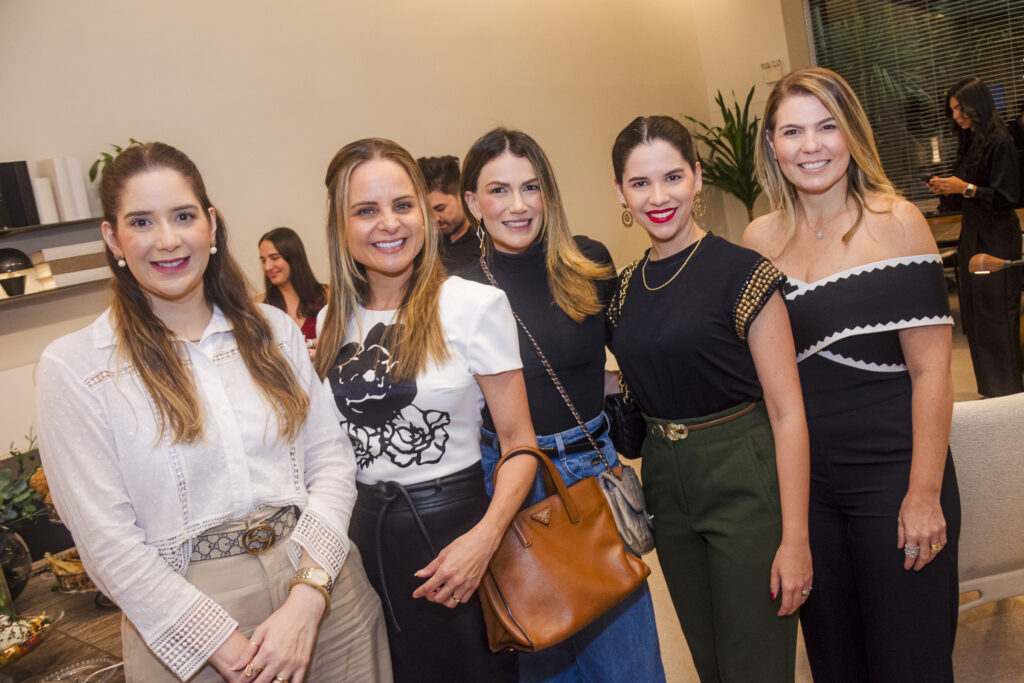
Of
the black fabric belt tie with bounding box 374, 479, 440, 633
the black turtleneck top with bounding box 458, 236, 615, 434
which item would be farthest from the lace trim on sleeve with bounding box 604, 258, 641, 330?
the black fabric belt tie with bounding box 374, 479, 440, 633

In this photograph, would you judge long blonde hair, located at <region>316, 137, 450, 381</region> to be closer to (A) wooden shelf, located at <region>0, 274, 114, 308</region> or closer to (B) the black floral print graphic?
(B) the black floral print graphic

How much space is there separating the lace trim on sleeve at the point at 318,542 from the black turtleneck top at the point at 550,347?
50cm

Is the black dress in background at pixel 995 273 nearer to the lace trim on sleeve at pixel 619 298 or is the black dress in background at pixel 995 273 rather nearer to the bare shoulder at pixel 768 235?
the bare shoulder at pixel 768 235

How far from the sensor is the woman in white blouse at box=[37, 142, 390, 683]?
129cm

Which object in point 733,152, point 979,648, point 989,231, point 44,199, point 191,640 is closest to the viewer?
point 191,640

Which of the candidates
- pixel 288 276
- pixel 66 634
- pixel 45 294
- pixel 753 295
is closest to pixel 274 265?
pixel 288 276

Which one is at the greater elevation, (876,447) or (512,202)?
(512,202)

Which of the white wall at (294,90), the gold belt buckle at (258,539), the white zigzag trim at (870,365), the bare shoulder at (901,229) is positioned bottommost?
the gold belt buckle at (258,539)

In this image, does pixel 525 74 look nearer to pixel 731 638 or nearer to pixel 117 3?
pixel 117 3

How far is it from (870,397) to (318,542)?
1.15 metres

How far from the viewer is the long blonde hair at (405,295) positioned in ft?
5.20

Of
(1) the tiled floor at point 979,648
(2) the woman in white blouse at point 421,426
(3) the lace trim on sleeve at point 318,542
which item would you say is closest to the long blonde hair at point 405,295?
(2) the woman in white blouse at point 421,426

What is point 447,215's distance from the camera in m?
3.27

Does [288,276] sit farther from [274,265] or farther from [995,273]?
[995,273]
